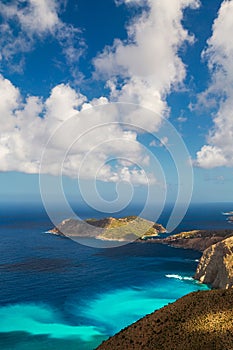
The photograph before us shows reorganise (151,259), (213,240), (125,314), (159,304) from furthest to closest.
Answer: (213,240) < (151,259) < (159,304) < (125,314)

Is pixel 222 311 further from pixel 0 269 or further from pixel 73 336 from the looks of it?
pixel 0 269

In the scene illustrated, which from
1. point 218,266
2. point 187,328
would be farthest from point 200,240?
point 187,328

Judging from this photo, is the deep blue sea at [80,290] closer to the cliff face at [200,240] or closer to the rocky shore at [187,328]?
the cliff face at [200,240]

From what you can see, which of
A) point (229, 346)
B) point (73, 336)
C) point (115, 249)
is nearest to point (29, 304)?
point (73, 336)

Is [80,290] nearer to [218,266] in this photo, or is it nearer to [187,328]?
[218,266]

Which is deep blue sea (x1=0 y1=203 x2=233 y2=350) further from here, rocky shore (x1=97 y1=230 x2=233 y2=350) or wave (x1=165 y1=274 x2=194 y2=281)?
rocky shore (x1=97 y1=230 x2=233 y2=350)
